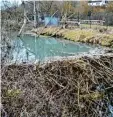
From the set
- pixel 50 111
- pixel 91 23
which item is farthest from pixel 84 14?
pixel 50 111

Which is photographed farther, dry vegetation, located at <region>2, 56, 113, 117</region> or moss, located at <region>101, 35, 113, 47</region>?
moss, located at <region>101, 35, 113, 47</region>

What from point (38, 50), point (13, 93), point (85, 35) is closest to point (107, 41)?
point (85, 35)

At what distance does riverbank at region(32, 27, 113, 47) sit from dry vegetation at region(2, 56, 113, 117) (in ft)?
35.8

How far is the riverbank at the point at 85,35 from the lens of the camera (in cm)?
1688

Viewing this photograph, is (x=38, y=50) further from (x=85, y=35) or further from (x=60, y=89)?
(x=60, y=89)

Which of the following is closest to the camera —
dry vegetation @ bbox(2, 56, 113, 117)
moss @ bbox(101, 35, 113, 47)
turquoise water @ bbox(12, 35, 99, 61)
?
dry vegetation @ bbox(2, 56, 113, 117)

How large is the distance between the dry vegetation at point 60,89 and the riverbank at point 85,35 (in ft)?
35.8

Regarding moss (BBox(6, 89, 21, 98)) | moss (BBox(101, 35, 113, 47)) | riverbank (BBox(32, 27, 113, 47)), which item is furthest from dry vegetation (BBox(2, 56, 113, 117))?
riverbank (BBox(32, 27, 113, 47))

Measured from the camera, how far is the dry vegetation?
419 cm

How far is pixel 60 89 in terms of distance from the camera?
188 inches

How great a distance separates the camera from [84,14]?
84.4 feet

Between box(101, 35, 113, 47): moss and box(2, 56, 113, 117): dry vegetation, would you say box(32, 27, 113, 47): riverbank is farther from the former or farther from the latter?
box(2, 56, 113, 117): dry vegetation

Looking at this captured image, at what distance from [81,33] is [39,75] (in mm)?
14859

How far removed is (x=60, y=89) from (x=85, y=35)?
46.6 feet
